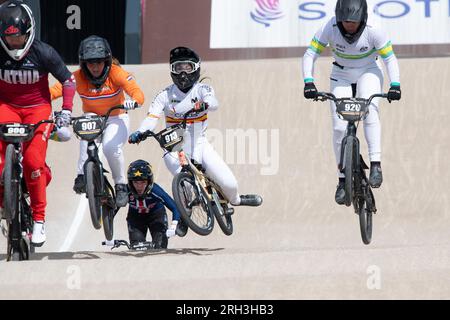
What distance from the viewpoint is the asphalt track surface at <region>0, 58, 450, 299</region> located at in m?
9.29

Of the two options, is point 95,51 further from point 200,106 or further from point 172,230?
point 172,230

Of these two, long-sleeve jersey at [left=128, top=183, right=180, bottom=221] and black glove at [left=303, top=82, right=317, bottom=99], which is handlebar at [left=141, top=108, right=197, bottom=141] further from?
long-sleeve jersey at [left=128, top=183, right=180, bottom=221]

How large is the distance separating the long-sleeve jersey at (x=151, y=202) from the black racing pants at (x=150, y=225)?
0.04 metres

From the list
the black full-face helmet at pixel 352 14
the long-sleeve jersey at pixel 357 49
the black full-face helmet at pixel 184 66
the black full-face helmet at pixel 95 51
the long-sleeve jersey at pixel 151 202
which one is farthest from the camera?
the long-sleeve jersey at pixel 151 202

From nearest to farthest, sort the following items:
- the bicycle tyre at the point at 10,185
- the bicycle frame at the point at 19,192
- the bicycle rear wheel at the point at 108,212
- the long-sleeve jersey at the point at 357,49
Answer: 1. the bicycle tyre at the point at 10,185
2. the bicycle frame at the point at 19,192
3. the bicycle rear wheel at the point at 108,212
4. the long-sleeve jersey at the point at 357,49

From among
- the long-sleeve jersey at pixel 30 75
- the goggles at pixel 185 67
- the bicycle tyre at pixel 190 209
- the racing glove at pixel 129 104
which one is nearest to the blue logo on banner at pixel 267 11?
the goggles at pixel 185 67

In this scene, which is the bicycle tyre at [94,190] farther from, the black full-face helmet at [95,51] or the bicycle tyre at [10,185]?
the black full-face helmet at [95,51]

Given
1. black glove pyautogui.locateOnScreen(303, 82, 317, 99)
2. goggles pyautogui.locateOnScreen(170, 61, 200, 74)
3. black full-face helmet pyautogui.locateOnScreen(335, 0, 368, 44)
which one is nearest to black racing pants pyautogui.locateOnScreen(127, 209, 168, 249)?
goggles pyautogui.locateOnScreen(170, 61, 200, 74)

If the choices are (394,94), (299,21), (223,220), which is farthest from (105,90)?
(299,21)

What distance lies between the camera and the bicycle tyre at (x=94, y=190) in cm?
1070

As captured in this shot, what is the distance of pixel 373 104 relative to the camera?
11320 millimetres

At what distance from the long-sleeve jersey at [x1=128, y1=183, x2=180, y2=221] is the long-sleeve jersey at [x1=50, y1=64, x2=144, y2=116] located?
1210mm

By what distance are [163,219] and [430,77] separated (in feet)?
19.6

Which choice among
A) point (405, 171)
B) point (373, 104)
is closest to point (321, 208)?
point (405, 171)
